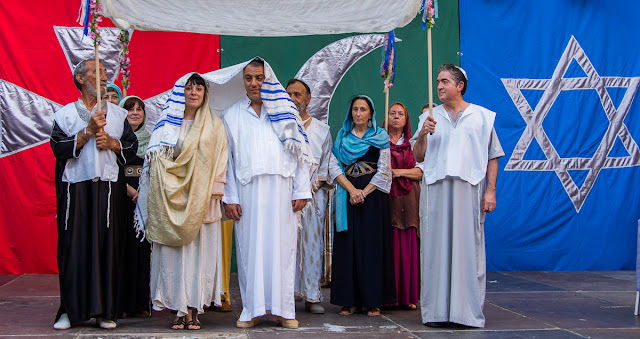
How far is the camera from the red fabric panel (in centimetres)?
710

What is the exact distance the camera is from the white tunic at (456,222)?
4754 mm

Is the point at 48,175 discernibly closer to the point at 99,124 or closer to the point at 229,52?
the point at 229,52

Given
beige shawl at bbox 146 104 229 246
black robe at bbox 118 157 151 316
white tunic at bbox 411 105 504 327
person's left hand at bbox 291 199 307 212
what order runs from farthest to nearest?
black robe at bbox 118 157 151 316 → person's left hand at bbox 291 199 307 212 → white tunic at bbox 411 105 504 327 → beige shawl at bbox 146 104 229 246

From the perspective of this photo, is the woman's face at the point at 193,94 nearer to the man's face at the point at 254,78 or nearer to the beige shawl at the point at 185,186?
the beige shawl at the point at 185,186

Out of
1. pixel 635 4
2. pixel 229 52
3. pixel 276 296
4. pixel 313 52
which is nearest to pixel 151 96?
pixel 229 52

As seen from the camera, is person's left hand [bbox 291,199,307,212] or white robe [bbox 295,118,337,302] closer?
person's left hand [bbox 291,199,307,212]

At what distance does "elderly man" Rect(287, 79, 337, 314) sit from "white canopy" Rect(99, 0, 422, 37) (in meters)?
0.59

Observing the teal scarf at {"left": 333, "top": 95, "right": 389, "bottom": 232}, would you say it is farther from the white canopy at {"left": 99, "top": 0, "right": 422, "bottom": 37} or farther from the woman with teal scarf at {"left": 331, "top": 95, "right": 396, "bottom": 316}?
the white canopy at {"left": 99, "top": 0, "right": 422, "bottom": 37}

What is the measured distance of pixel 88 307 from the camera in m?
4.60

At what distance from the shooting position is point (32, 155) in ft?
23.5

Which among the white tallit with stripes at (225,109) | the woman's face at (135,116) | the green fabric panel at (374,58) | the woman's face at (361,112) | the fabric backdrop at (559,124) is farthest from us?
the fabric backdrop at (559,124)

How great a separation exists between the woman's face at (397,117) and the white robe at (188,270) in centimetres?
188

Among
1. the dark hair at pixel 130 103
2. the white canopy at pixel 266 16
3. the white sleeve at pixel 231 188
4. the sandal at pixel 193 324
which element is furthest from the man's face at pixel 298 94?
the sandal at pixel 193 324

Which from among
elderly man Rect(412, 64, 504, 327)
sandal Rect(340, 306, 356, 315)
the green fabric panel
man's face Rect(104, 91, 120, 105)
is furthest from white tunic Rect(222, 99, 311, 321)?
the green fabric panel
